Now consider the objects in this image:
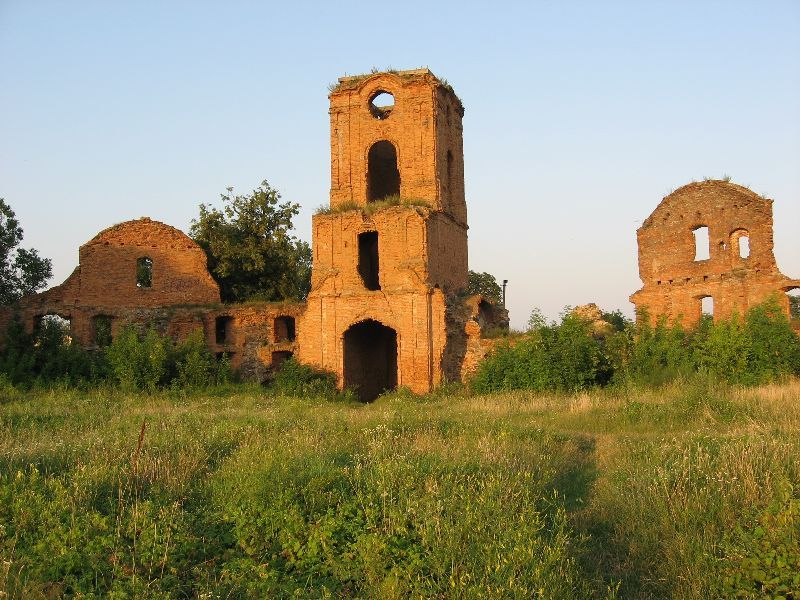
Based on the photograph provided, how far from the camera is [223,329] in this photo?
77.9 ft

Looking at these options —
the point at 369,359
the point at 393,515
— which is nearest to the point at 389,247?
the point at 369,359

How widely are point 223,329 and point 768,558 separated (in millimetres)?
20369

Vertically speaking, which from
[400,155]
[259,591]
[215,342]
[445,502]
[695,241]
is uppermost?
[400,155]

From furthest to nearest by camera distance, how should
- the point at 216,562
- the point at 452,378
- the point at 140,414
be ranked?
1. the point at 452,378
2. the point at 140,414
3. the point at 216,562

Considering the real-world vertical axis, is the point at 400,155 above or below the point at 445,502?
above

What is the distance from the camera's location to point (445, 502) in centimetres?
642

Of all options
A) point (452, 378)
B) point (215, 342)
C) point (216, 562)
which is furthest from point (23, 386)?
point (216, 562)

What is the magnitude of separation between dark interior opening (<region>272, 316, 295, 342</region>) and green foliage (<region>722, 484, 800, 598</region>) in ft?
60.1

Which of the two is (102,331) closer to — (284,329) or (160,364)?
(160,364)

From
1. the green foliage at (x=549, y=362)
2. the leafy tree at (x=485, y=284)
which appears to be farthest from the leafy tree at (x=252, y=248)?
the leafy tree at (x=485, y=284)

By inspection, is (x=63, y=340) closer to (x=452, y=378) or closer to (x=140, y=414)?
(x=140, y=414)

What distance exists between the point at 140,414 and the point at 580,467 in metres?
8.40

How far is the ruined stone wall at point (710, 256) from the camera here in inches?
825

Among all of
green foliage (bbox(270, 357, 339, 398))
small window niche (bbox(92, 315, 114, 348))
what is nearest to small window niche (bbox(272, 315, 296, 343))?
green foliage (bbox(270, 357, 339, 398))
